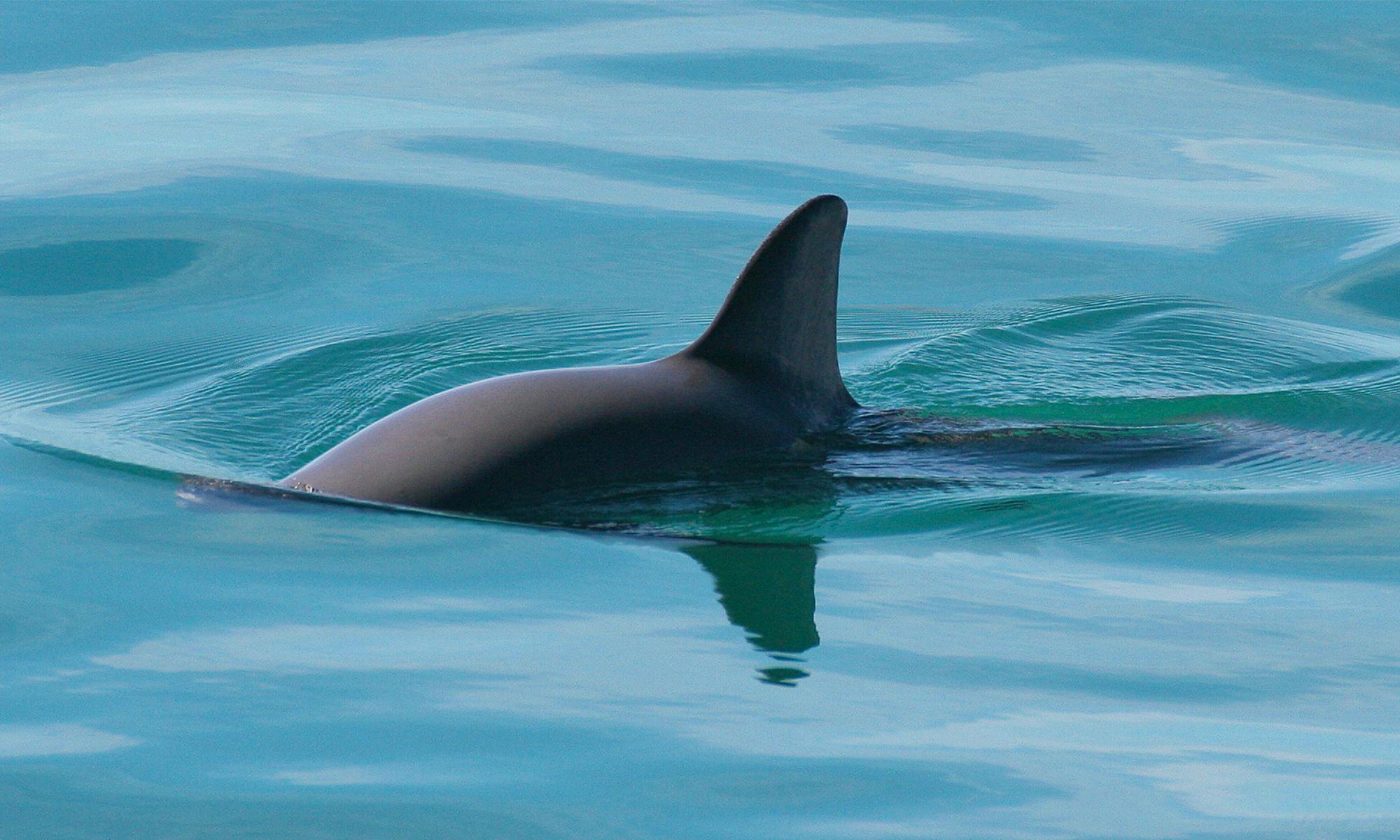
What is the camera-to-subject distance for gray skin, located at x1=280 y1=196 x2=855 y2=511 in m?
6.43

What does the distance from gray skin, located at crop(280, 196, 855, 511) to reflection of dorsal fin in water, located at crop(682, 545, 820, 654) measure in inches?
20.7

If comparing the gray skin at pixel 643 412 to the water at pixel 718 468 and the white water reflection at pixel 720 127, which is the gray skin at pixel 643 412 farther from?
the white water reflection at pixel 720 127

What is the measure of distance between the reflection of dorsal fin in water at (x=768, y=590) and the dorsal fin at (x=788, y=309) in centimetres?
100

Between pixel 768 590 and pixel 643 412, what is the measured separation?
1.06 metres

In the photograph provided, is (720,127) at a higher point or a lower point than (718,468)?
higher

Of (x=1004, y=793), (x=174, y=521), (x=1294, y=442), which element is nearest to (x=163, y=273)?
(x=174, y=521)

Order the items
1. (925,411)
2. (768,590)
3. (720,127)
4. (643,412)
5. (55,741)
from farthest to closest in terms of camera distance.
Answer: (720,127) < (925,411) < (643,412) < (768,590) < (55,741)

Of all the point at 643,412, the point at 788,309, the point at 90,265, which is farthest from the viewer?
the point at 90,265

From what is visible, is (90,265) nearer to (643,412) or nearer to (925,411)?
(925,411)

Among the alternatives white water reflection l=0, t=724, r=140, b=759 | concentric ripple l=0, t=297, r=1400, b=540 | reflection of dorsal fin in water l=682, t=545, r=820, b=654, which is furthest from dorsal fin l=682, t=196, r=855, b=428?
white water reflection l=0, t=724, r=140, b=759

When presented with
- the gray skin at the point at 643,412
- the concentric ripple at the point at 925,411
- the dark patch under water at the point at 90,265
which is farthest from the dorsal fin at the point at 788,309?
the dark patch under water at the point at 90,265

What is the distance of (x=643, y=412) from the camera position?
22.0 feet

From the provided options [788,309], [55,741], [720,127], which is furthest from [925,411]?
[720,127]

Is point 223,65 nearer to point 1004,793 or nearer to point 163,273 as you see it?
point 163,273
